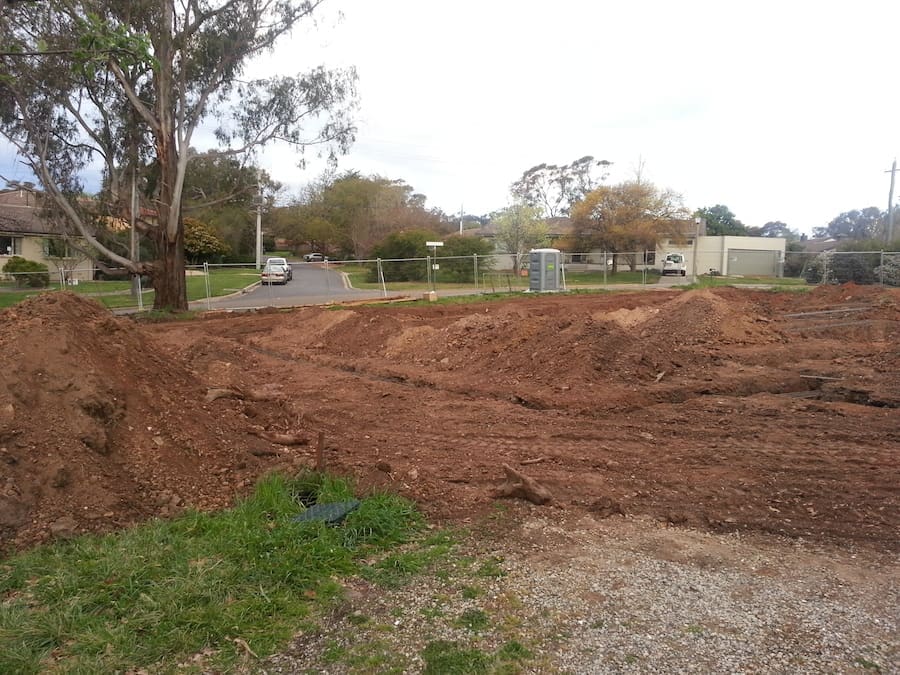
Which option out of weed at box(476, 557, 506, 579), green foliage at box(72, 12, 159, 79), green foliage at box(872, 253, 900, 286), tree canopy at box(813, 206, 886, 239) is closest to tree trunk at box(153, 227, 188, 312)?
green foliage at box(72, 12, 159, 79)

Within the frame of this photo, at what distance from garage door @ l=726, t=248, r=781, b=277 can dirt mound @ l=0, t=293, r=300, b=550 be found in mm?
47757

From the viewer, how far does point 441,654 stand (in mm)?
3520

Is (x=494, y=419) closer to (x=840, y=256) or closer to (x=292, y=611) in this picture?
(x=292, y=611)

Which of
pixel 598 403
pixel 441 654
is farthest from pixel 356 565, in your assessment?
pixel 598 403

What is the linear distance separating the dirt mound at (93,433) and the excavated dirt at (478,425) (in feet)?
0.06

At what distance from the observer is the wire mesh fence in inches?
1162

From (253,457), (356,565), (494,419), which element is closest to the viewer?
(356,565)

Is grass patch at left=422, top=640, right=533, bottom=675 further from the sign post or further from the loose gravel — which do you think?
the sign post

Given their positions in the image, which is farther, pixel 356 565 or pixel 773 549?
pixel 773 549

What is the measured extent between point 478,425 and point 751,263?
46.5 m

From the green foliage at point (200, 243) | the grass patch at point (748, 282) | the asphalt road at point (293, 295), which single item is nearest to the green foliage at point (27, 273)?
the asphalt road at point (293, 295)

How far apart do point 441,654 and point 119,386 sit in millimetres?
4289

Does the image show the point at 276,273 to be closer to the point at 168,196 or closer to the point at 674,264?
the point at 168,196

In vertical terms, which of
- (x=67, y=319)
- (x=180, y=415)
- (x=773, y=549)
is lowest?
(x=773, y=549)
